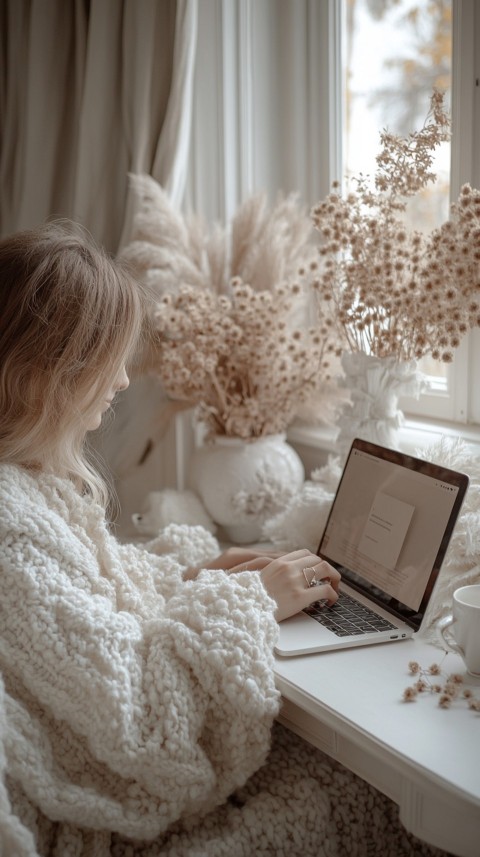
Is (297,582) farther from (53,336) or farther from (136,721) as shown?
(53,336)

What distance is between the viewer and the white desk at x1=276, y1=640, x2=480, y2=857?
772mm

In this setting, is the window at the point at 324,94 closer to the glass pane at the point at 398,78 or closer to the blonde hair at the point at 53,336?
the glass pane at the point at 398,78

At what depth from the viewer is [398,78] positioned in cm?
163

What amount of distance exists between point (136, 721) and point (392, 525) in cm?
44

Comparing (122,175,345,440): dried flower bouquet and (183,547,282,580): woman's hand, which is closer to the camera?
(183,547,282,580): woman's hand

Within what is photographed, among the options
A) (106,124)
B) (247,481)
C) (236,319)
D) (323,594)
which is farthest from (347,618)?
(106,124)

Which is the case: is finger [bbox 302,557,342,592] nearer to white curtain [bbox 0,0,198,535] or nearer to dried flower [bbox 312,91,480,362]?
dried flower [bbox 312,91,480,362]

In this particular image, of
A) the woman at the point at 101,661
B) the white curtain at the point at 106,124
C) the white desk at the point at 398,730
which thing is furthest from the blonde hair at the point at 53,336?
the white curtain at the point at 106,124

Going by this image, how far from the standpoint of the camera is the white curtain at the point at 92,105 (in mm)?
1758

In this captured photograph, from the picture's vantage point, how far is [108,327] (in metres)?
1.03

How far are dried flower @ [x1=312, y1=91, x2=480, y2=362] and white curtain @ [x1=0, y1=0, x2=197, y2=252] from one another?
61 centimetres

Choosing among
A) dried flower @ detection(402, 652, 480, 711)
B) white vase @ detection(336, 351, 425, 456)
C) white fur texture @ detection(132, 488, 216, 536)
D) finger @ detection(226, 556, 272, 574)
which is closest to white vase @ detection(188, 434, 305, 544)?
white fur texture @ detection(132, 488, 216, 536)

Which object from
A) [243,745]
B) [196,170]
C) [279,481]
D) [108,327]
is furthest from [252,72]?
[243,745]

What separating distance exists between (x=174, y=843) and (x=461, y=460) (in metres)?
0.64
